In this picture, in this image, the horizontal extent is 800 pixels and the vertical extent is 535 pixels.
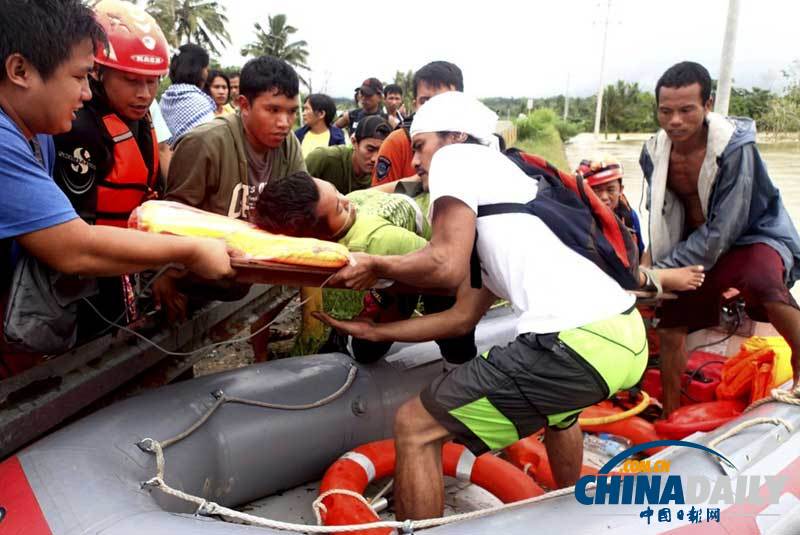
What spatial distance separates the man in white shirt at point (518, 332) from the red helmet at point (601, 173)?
89.5 inches

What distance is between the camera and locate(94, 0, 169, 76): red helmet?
2.38m

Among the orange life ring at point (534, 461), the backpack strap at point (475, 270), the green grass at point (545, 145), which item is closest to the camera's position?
the backpack strap at point (475, 270)

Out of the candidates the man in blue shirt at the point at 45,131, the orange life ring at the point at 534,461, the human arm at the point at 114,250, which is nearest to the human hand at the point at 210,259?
the human arm at the point at 114,250

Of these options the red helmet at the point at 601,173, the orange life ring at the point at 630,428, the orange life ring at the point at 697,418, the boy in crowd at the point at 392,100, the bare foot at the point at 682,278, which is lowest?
the orange life ring at the point at 630,428

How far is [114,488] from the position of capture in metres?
1.91

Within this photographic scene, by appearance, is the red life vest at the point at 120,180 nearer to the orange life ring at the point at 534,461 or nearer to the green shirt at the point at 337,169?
the orange life ring at the point at 534,461

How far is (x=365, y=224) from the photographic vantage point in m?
2.66

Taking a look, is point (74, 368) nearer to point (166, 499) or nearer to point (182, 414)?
point (182, 414)

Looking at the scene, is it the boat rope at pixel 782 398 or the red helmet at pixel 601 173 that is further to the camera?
the red helmet at pixel 601 173

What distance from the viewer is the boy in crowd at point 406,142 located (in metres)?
3.93

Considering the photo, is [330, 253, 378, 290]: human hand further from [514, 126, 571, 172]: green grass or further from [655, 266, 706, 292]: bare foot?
[514, 126, 571, 172]: green grass

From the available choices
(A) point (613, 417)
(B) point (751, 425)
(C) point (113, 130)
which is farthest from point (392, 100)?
(B) point (751, 425)

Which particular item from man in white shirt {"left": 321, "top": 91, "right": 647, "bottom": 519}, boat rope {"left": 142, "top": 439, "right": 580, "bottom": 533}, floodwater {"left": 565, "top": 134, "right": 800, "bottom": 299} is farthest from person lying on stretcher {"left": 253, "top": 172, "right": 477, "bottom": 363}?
floodwater {"left": 565, "top": 134, "right": 800, "bottom": 299}

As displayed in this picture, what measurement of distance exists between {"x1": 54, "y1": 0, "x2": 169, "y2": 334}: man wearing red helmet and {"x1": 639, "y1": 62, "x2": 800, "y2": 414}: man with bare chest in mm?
2477
